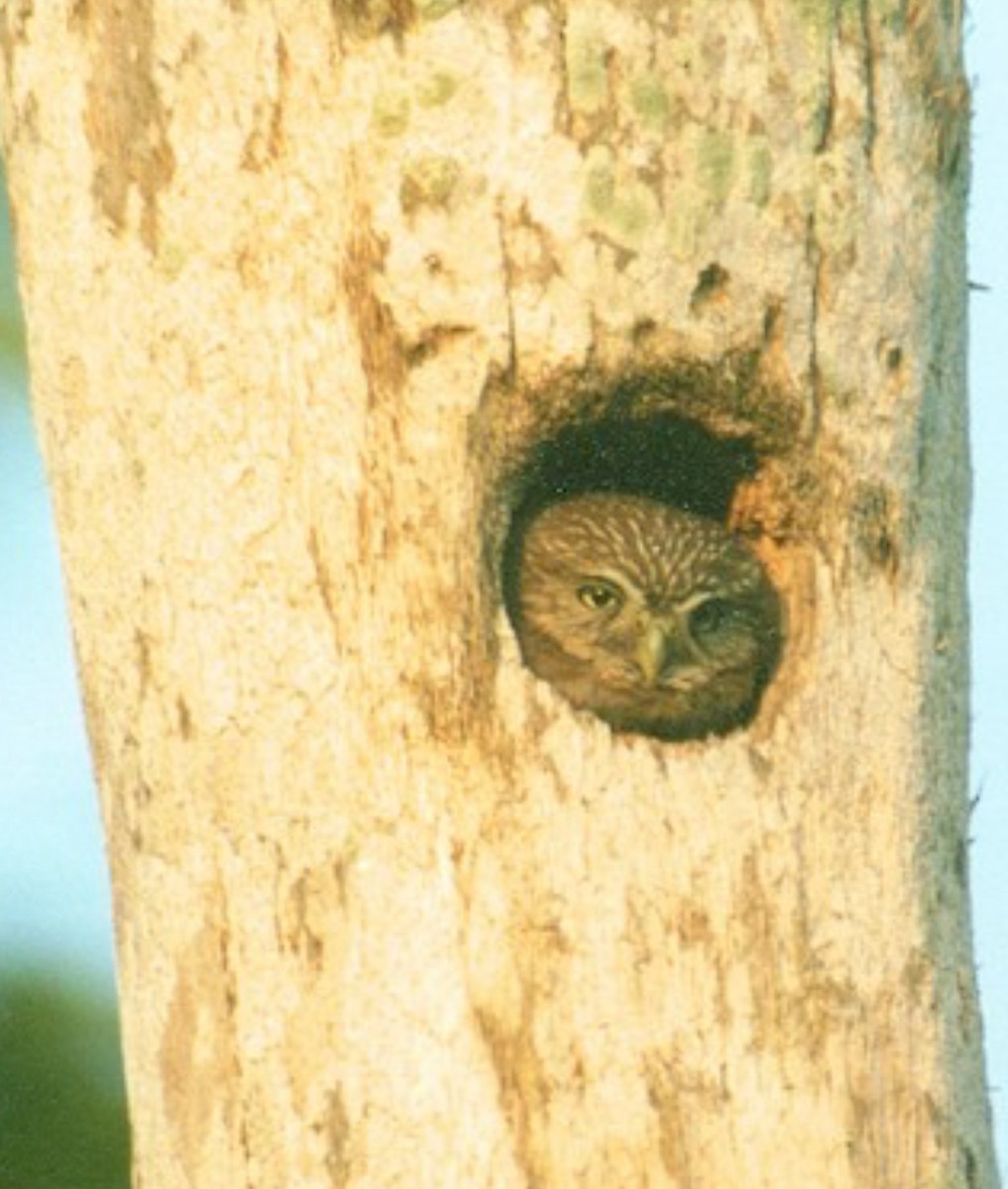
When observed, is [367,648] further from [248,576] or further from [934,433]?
[934,433]

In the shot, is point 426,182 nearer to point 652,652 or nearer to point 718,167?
point 718,167

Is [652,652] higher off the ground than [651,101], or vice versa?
[651,101]

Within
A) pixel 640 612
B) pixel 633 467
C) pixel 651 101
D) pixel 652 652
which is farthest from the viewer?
pixel 640 612

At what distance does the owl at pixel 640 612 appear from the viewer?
485cm

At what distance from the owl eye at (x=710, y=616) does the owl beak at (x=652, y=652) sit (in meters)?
0.07

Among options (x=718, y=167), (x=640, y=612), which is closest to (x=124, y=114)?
(x=718, y=167)

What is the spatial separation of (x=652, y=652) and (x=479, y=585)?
4.98ft

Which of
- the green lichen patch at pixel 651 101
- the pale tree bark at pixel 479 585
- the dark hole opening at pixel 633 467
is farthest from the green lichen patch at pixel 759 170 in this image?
the dark hole opening at pixel 633 467

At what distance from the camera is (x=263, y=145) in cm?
374

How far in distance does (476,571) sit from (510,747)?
27cm

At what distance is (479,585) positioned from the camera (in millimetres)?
3693

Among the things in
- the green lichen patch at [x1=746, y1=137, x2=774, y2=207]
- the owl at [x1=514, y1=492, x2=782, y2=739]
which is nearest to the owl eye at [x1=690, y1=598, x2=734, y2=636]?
the owl at [x1=514, y1=492, x2=782, y2=739]

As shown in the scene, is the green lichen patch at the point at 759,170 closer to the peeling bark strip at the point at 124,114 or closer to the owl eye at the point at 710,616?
the peeling bark strip at the point at 124,114

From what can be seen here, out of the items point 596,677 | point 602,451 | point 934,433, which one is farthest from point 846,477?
point 596,677
